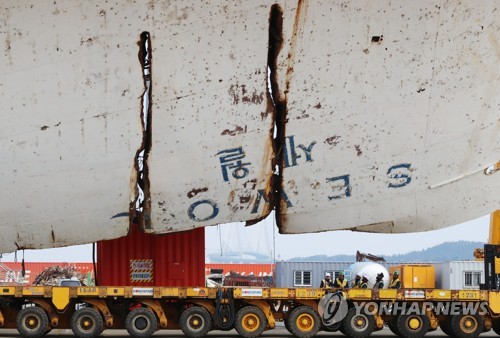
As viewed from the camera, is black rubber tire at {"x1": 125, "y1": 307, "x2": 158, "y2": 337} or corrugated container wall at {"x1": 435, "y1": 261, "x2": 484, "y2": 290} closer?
black rubber tire at {"x1": 125, "y1": 307, "x2": 158, "y2": 337}

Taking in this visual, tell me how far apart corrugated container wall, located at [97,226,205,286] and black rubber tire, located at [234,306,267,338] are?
251cm

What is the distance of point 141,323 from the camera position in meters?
19.0

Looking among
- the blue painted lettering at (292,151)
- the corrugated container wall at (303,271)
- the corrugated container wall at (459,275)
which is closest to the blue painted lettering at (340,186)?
the blue painted lettering at (292,151)

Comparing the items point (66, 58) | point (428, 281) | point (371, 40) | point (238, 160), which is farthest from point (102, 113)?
point (428, 281)

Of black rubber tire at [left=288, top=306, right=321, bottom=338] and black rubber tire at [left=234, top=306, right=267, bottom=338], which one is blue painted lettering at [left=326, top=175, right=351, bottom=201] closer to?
black rubber tire at [left=288, top=306, right=321, bottom=338]

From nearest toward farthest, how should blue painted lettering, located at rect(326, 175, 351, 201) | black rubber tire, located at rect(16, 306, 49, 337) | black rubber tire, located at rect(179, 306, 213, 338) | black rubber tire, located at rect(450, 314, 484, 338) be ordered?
blue painted lettering, located at rect(326, 175, 351, 201) → black rubber tire, located at rect(16, 306, 49, 337) → black rubber tire, located at rect(179, 306, 213, 338) → black rubber tire, located at rect(450, 314, 484, 338)

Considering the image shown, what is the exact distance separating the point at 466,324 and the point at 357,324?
2.37 m

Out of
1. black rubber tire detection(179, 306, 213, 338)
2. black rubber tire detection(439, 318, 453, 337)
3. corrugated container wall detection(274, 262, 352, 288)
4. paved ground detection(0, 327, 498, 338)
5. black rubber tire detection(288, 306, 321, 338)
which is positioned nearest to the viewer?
black rubber tire detection(179, 306, 213, 338)

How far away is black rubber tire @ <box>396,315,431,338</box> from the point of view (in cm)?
1972

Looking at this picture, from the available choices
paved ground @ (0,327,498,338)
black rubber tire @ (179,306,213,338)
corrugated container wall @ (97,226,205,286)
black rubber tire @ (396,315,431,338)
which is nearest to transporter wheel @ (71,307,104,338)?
paved ground @ (0,327,498,338)

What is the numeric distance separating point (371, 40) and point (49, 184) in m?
6.60

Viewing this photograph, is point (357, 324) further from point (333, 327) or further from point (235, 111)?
point (235, 111)

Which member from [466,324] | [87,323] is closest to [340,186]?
[466,324]

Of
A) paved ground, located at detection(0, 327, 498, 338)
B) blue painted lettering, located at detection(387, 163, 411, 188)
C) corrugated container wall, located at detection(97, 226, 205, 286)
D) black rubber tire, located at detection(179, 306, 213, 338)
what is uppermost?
blue painted lettering, located at detection(387, 163, 411, 188)
